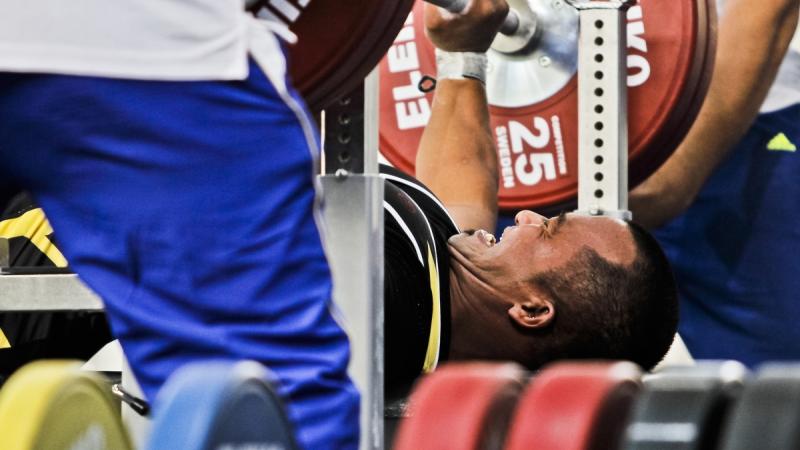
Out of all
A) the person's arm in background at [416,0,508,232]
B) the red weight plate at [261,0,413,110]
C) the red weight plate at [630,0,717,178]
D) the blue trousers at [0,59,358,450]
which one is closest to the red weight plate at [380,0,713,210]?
the red weight plate at [630,0,717,178]

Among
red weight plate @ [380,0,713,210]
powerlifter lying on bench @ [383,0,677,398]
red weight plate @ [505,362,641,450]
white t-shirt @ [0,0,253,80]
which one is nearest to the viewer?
red weight plate @ [505,362,641,450]

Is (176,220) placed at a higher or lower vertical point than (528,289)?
→ higher

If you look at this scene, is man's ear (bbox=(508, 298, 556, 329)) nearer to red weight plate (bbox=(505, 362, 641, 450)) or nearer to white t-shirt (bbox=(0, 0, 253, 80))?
white t-shirt (bbox=(0, 0, 253, 80))

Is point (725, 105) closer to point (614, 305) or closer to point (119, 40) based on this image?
point (614, 305)

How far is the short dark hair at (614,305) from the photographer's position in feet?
6.39

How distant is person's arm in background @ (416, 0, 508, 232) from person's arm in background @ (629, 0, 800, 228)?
1.52 feet

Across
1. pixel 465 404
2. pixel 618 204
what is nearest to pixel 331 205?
pixel 465 404

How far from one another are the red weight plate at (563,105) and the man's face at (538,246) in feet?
1.79

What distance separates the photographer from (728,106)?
2.79 meters

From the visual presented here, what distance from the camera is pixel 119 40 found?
3.47 feet

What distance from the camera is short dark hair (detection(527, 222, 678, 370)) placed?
1948mm

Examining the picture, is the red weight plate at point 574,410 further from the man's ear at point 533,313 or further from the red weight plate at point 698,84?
the red weight plate at point 698,84

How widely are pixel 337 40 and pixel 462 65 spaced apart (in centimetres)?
101

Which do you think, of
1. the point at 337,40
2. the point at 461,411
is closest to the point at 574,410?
the point at 461,411
